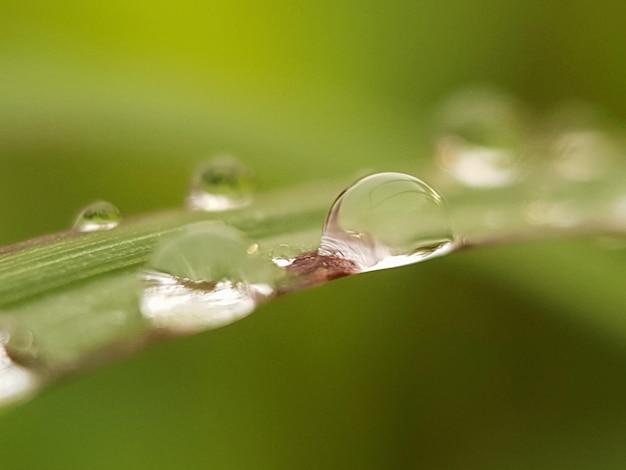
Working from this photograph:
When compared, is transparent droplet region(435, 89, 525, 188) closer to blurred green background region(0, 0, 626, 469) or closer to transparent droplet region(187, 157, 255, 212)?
blurred green background region(0, 0, 626, 469)

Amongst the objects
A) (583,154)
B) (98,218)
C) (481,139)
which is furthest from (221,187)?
(583,154)

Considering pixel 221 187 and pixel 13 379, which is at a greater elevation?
pixel 221 187

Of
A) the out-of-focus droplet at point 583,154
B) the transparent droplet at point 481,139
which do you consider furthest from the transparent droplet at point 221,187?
the out-of-focus droplet at point 583,154

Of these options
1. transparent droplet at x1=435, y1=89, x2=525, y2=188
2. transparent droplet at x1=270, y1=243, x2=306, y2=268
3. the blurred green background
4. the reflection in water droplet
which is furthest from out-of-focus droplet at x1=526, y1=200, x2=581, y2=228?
the reflection in water droplet

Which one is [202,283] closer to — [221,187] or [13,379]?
[13,379]

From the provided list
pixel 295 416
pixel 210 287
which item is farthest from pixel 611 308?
pixel 210 287

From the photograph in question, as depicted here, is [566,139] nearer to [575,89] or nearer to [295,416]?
[575,89]
